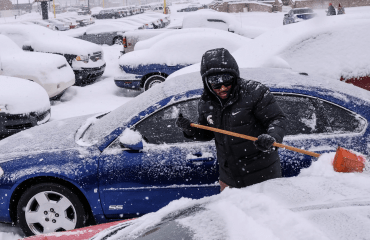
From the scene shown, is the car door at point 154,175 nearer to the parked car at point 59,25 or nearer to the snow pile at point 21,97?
the snow pile at point 21,97

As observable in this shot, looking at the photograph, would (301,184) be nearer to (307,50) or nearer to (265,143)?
(265,143)

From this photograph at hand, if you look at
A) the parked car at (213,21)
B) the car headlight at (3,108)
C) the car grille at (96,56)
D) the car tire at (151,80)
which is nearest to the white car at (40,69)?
the car grille at (96,56)

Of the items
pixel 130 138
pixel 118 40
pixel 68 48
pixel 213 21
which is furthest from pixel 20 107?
pixel 118 40

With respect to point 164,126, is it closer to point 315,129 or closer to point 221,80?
point 221,80

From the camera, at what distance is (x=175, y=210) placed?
1.88 meters

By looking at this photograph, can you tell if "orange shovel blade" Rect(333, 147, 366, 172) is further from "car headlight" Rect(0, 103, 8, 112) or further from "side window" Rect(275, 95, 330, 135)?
"car headlight" Rect(0, 103, 8, 112)

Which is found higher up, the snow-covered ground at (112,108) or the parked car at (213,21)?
the parked car at (213,21)

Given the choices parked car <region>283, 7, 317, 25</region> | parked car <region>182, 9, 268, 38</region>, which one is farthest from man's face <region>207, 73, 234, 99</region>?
parked car <region>283, 7, 317, 25</region>

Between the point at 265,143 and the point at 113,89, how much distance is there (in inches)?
282

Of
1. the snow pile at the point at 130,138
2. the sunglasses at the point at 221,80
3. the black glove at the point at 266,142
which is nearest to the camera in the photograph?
the black glove at the point at 266,142

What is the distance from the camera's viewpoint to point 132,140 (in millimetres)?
2822

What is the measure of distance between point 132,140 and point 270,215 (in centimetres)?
160

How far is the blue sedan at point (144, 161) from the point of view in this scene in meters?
2.89

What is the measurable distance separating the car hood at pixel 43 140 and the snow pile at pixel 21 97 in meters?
1.78
